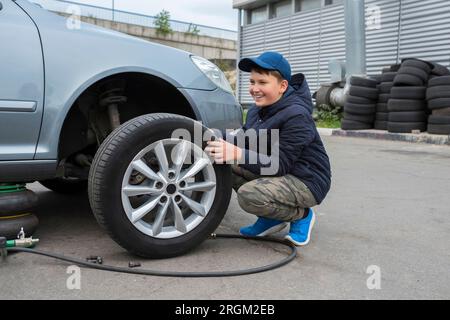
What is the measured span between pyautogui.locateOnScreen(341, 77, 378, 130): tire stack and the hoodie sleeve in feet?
23.5

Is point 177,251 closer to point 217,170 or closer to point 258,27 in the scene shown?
point 217,170

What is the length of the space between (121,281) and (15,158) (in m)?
0.78

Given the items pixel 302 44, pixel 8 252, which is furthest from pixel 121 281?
pixel 302 44

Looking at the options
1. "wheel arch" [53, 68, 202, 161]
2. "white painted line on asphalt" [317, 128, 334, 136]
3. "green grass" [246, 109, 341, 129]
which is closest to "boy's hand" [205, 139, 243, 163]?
"wheel arch" [53, 68, 202, 161]

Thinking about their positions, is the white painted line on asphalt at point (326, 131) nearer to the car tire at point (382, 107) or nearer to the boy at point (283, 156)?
the car tire at point (382, 107)

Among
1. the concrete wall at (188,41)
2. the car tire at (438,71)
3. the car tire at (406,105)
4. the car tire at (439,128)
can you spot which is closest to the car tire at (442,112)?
the car tire at (439,128)

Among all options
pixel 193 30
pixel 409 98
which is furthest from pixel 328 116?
pixel 193 30

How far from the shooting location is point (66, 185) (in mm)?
3764

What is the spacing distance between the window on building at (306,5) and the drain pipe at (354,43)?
379 centimetres

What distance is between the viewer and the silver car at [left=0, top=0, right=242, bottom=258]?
2.17 m

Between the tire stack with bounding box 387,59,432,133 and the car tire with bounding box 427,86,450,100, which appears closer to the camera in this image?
the car tire with bounding box 427,86,450,100

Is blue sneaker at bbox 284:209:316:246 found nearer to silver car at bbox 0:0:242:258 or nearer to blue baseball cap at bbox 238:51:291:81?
silver car at bbox 0:0:242:258

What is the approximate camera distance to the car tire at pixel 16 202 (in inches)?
90.1
